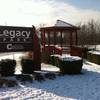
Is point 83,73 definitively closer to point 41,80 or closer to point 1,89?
point 41,80

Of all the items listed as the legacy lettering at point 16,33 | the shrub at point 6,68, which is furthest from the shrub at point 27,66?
the legacy lettering at point 16,33

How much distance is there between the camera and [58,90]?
10031mm

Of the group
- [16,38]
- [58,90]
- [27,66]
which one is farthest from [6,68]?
[58,90]

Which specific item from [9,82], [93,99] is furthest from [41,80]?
[93,99]

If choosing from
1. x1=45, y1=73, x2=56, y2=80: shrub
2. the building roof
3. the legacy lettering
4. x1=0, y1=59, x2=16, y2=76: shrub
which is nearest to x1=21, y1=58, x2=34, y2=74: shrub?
x1=0, y1=59, x2=16, y2=76: shrub

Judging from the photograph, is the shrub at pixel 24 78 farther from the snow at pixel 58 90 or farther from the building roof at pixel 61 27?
the building roof at pixel 61 27

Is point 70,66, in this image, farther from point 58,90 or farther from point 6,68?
point 58,90

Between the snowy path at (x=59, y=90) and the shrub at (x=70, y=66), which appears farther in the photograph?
the shrub at (x=70, y=66)

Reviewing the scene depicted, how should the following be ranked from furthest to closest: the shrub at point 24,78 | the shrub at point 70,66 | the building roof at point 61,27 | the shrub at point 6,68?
the building roof at point 61,27, the shrub at point 70,66, the shrub at point 6,68, the shrub at point 24,78

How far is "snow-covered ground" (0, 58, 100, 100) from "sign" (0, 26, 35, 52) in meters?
2.82

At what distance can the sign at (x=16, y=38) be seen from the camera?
13.5 m

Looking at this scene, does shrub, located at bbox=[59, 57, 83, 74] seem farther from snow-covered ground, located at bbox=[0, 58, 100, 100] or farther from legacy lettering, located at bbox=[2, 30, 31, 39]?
legacy lettering, located at bbox=[2, 30, 31, 39]

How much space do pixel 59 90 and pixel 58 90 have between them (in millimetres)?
38

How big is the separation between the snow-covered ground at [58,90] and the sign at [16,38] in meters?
2.82
